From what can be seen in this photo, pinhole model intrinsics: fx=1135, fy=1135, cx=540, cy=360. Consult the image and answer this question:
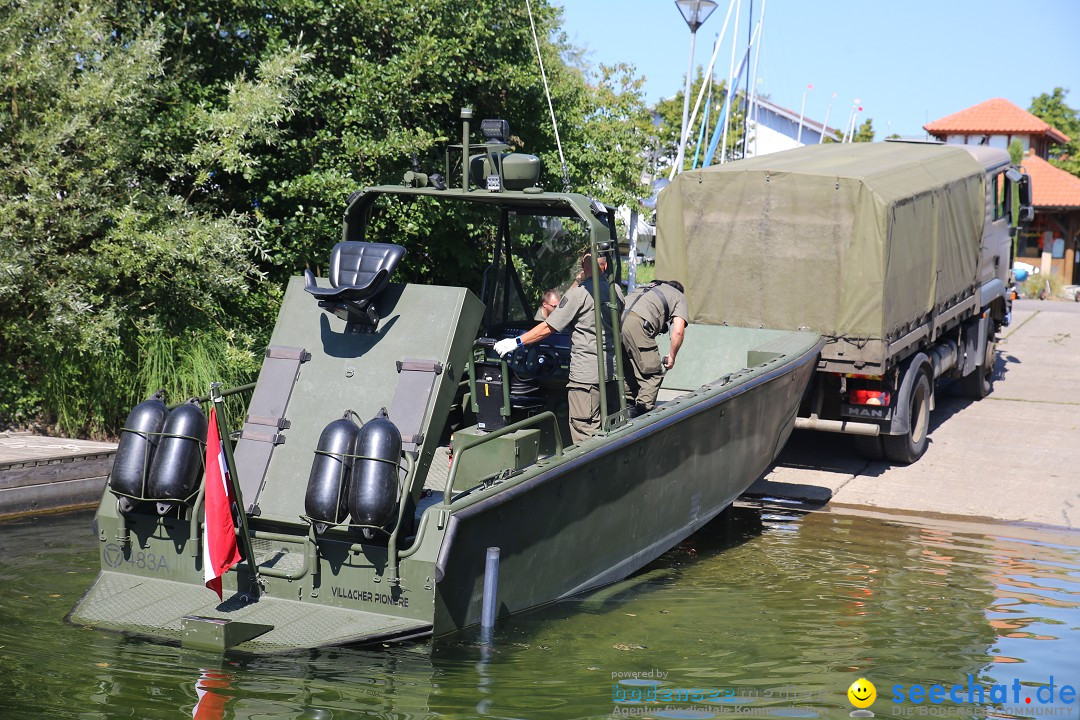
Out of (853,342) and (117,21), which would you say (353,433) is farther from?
(117,21)

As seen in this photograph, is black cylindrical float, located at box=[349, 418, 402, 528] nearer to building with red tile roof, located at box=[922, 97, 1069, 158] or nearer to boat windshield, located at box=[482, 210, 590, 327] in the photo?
boat windshield, located at box=[482, 210, 590, 327]

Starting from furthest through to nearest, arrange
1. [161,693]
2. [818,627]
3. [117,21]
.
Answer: [117,21], [818,627], [161,693]

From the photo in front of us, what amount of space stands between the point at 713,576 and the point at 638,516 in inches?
32.9

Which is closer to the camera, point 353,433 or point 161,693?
point 161,693

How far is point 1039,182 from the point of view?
1446 inches

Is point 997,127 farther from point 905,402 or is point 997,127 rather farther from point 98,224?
point 98,224

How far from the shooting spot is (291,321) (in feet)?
21.2

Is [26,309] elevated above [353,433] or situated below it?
above

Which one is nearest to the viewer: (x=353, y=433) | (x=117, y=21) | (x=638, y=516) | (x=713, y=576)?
(x=353, y=433)

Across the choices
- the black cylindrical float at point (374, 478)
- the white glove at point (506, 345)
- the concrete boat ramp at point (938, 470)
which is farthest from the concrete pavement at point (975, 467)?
the black cylindrical float at point (374, 478)

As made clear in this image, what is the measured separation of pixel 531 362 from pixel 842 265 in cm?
375

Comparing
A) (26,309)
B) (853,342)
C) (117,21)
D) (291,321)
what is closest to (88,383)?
(26,309)

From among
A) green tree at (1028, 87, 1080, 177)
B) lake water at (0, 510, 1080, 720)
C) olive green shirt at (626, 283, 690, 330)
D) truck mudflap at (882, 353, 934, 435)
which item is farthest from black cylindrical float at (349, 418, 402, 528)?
green tree at (1028, 87, 1080, 177)

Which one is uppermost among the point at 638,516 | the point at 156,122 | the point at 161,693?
the point at 156,122
